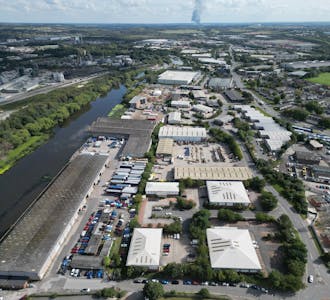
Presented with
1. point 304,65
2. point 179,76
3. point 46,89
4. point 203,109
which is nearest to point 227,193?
point 203,109

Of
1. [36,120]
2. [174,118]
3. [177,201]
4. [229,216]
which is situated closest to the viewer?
[229,216]

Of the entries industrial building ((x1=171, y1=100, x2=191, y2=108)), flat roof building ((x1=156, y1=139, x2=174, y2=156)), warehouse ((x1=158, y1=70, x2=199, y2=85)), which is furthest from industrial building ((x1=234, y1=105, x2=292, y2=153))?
warehouse ((x1=158, y1=70, x2=199, y2=85))

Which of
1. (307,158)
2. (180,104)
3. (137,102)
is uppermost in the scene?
(137,102)

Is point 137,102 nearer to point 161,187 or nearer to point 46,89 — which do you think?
point 46,89

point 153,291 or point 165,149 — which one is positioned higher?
point 165,149

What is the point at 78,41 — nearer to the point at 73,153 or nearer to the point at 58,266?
the point at 73,153

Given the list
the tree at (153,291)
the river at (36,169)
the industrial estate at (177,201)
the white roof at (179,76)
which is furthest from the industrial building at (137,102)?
the tree at (153,291)
